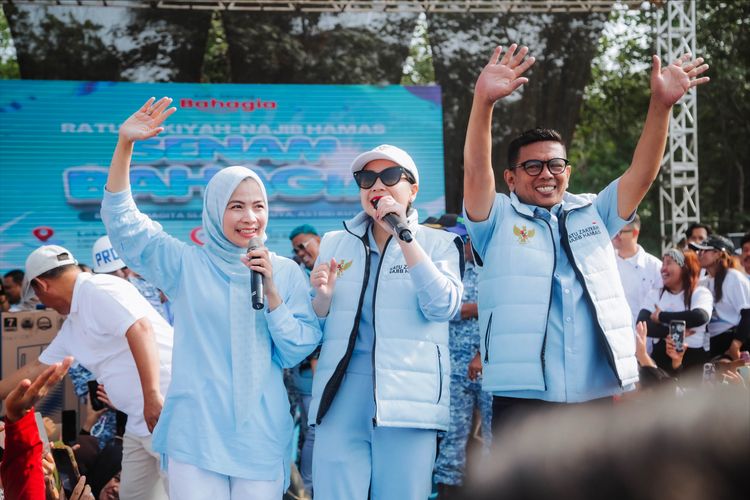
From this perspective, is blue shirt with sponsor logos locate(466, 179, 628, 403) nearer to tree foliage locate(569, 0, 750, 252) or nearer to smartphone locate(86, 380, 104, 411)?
smartphone locate(86, 380, 104, 411)

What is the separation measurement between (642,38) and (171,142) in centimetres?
1281

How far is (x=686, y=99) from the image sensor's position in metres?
10.8

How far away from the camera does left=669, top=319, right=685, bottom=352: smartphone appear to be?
20.4 feet

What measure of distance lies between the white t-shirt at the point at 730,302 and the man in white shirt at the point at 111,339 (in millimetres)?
5092

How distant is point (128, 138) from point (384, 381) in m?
1.32

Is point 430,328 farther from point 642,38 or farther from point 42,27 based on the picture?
point 642,38

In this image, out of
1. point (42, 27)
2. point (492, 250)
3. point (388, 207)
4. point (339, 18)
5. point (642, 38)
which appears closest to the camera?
point (388, 207)

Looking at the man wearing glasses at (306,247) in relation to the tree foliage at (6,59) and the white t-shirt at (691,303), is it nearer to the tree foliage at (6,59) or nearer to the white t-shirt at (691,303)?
the white t-shirt at (691,303)

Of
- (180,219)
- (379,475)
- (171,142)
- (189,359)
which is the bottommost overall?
(379,475)

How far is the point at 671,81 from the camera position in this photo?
3.01m

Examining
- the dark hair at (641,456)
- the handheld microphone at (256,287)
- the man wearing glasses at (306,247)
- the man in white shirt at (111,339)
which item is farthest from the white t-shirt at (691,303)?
the dark hair at (641,456)

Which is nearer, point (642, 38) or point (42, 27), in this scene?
point (42, 27)

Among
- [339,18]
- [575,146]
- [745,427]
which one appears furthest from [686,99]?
[575,146]

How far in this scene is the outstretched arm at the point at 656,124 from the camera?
2951 millimetres
